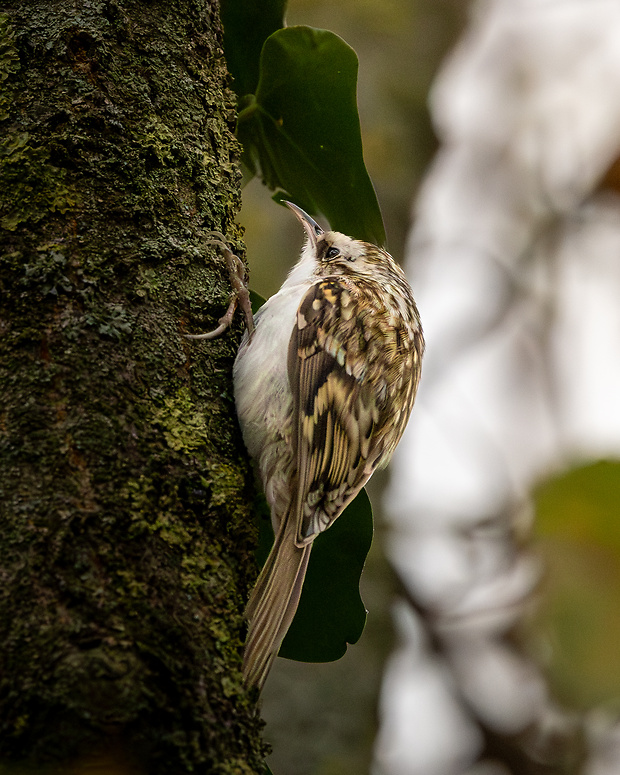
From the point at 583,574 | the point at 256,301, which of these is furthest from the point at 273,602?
the point at 583,574

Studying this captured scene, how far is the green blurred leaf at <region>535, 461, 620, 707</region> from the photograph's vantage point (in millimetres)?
1906

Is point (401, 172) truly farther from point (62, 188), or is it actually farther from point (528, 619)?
point (62, 188)

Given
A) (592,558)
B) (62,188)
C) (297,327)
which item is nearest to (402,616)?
(592,558)

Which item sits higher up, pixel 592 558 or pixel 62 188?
pixel 62 188

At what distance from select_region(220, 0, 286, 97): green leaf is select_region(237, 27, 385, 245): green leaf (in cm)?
8

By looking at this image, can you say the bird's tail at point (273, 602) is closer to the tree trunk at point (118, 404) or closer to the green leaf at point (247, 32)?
the tree trunk at point (118, 404)

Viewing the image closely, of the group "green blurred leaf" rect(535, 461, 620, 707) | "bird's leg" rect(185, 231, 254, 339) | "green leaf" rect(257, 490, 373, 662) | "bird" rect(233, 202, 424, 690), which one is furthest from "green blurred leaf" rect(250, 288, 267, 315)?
"green blurred leaf" rect(535, 461, 620, 707)

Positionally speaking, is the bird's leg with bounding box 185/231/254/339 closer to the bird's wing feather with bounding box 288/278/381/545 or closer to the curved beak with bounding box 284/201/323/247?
the bird's wing feather with bounding box 288/278/381/545

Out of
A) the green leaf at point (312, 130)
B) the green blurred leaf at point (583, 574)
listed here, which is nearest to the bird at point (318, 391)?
the green leaf at point (312, 130)

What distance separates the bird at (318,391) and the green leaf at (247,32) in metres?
0.36

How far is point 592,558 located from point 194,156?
1391mm

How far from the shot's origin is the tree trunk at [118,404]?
1094mm

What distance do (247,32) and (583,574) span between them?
1.69 meters

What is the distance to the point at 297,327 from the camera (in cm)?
210
